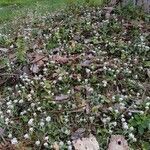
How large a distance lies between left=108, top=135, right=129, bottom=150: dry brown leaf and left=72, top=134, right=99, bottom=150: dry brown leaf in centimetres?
21

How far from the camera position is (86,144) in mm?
6277

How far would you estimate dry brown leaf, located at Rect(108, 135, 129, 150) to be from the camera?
625cm

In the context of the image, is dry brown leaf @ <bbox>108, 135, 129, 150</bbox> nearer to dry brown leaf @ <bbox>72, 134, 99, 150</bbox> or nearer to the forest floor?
the forest floor

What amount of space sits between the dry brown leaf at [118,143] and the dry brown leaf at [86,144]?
0.68ft

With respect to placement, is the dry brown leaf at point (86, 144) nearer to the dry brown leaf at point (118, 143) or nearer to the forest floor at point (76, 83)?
the forest floor at point (76, 83)

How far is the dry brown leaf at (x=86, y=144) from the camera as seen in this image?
621 cm

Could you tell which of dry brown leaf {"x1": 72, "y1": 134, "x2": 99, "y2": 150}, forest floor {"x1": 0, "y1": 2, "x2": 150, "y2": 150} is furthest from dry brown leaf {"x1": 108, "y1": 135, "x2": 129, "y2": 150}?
dry brown leaf {"x1": 72, "y1": 134, "x2": 99, "y2": 150}

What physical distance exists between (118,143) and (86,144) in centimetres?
44

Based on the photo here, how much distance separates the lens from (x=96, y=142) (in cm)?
628

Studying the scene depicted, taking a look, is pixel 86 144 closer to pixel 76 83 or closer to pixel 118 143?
pixel 118 143

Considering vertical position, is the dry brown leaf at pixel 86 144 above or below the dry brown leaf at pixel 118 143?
above

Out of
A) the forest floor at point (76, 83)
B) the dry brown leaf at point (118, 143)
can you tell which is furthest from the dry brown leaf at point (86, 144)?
the dry brown leaf at point (118, 143)

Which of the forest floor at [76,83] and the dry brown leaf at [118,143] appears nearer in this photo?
the dry brown leaf at [118,143]

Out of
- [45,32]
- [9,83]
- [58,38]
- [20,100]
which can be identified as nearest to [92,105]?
[20,100]
